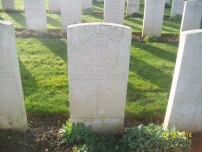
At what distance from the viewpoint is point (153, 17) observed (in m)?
9.85

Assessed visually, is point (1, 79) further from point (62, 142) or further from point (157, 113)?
point (157, 113)

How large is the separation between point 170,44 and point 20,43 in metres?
5.81

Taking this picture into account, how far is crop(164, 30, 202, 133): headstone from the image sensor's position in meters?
3.46

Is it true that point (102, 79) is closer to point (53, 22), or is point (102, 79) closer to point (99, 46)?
point (99, 46)

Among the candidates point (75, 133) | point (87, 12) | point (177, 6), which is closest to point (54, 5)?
point (87, 12)

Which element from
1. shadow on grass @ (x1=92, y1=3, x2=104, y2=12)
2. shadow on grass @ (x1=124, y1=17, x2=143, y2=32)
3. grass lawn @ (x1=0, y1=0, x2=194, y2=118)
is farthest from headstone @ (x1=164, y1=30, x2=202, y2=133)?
shadow on grass @ (x1=92, y1=3, x2=104, y2=12)

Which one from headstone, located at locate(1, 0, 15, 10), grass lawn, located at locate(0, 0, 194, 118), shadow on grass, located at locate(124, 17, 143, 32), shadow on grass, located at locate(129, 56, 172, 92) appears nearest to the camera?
grass lawn, located at locate(0, 0, 194, 118)

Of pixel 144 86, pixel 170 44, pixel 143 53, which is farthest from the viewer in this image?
pixel 170 44

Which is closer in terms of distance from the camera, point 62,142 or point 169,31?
point 62,142

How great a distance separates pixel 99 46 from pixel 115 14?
684cm

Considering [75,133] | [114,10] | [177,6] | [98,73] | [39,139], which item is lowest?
[39,139]

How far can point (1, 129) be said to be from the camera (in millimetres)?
4133

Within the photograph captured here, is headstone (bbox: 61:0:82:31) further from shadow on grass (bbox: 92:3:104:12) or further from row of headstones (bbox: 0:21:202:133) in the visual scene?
row of headstones (bbox: 0:21:202:133)

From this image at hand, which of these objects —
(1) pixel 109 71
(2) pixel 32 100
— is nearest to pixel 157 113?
(1) pixel 109 71
